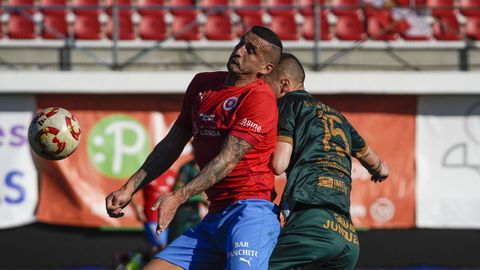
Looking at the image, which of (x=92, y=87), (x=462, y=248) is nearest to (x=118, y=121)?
(x=92, y=87)

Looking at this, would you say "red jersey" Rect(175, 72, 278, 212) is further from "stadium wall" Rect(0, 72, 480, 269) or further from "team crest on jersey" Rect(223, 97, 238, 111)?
"stadium wall" Rect(0, 72, 480, 269)

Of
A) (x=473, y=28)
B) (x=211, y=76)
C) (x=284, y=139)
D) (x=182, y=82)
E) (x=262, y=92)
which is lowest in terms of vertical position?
(x=284, y=139)

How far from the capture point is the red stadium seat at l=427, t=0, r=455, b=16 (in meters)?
14.7

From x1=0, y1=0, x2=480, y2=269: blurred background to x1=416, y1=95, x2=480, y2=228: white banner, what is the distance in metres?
0.02

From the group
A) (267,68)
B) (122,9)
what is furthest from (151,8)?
(267,68)

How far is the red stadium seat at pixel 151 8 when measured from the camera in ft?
47.4

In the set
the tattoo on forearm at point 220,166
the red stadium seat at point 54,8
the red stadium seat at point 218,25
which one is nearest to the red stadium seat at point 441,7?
the red stadium seat at point 218,25

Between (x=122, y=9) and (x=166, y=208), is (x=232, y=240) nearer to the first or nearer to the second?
(x=166, y=208)

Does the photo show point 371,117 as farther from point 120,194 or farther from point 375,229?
point 120,194

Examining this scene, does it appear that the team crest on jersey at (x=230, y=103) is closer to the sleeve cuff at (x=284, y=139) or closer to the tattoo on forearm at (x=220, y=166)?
the tattoo on forearm at (x=220, y=166)

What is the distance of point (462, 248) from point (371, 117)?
2548 millimetres

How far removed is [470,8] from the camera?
14734 millimetres

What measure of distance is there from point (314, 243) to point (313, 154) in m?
0.56

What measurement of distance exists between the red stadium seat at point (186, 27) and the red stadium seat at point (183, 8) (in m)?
0.06
